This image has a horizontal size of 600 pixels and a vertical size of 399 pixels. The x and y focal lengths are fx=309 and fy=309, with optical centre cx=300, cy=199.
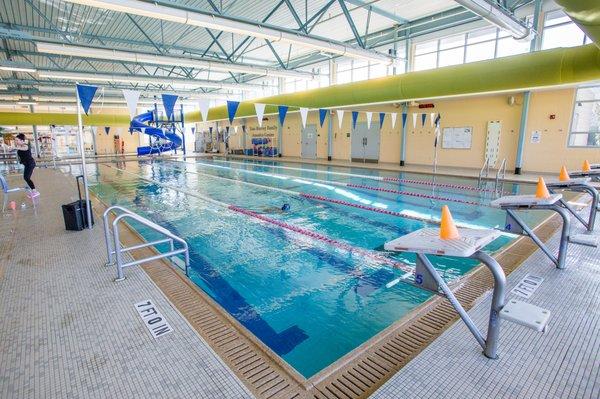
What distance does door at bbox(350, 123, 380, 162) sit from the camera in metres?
16.0

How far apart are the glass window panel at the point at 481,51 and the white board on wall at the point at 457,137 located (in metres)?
2.63

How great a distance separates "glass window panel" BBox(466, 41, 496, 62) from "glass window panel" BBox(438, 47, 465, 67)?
273mm

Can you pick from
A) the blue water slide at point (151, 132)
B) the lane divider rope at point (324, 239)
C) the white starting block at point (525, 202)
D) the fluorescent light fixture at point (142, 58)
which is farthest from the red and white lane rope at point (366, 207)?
the blue water slide at point (151, 132)

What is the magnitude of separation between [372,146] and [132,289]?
48.4 feet

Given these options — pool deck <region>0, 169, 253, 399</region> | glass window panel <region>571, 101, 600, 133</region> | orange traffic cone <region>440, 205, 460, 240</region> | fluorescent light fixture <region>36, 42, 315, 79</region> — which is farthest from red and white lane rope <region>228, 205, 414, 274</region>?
glass window panel <region>571, 101, 600, 133</region>

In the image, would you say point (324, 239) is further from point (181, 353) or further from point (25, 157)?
point (25, 157)

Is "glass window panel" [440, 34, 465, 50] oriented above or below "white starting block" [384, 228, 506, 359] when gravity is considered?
above

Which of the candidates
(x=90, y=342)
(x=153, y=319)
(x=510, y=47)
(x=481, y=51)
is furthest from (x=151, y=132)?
(x=90, y=342)

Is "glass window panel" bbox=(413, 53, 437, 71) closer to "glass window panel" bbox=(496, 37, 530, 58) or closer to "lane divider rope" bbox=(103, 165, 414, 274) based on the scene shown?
"glass window panel" bbox=(496, 37, 530, 58)

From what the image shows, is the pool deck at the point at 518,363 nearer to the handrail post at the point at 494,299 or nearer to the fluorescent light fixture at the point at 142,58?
the handrail post at the point at 494,299

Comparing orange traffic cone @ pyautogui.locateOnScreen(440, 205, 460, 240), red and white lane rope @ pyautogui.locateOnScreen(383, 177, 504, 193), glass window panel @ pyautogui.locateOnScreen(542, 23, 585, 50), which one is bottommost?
red and white lane rope @ pyautogui.locateOnScreen(383, 177, 504, 193)

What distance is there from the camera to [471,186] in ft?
31.1

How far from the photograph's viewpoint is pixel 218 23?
6.84 metres

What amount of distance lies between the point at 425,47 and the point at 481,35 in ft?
7.21
